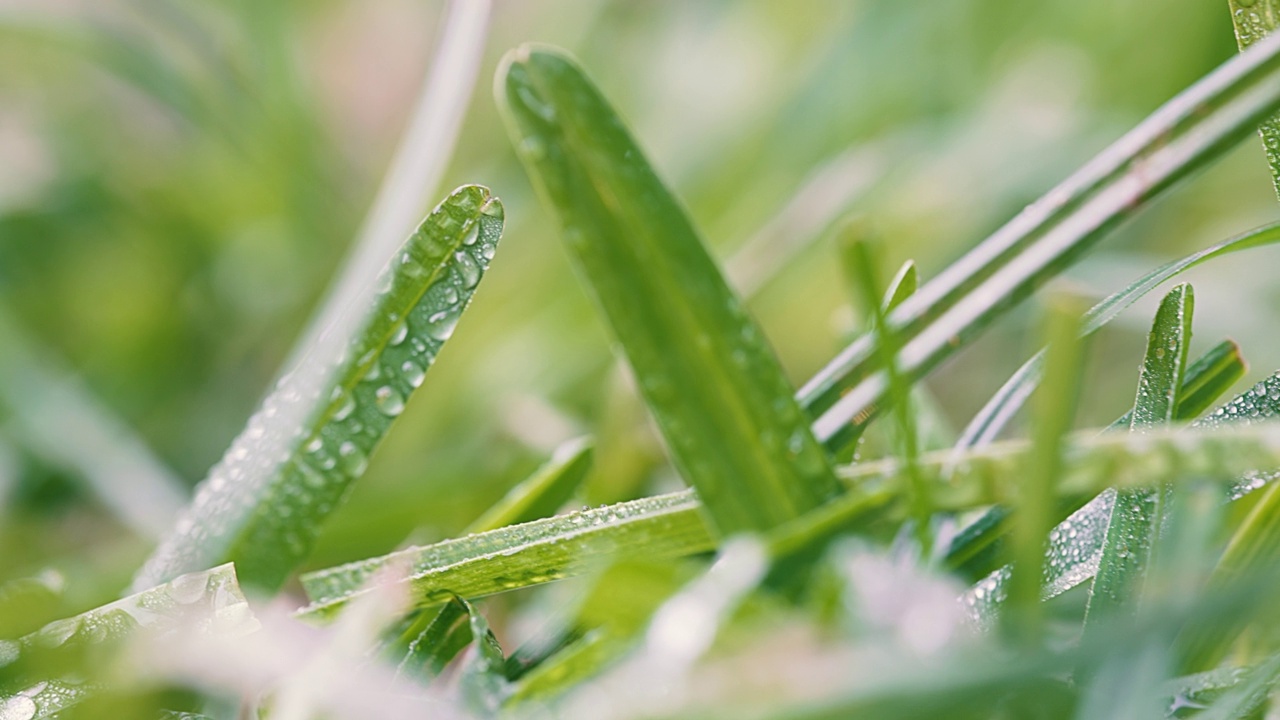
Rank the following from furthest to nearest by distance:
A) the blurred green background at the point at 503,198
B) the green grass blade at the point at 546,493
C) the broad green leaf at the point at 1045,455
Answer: the blurred green background at the point at 503,198 → the green grass blade at the point at 546,493 → the broad green leaf at the point at 1045,455

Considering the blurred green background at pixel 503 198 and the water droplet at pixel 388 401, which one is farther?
the blurred green background at pixel 503 198

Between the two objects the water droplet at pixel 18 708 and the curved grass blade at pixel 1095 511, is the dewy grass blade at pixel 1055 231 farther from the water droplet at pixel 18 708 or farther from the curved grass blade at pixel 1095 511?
the water droplet at pixel 18 708

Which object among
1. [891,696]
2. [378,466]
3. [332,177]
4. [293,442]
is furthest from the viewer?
[332,177]

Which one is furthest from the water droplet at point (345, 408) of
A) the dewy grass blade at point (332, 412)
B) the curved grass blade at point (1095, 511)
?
the curved grass blade at point (1095, 511)

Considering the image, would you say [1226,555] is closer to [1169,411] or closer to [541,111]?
[1169,411]

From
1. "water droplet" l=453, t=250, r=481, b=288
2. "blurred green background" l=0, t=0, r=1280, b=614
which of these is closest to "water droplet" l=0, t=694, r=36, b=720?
"water droplet" l=453, t=250, r=481, b=288

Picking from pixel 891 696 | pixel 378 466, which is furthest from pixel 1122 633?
pixel 378 466
